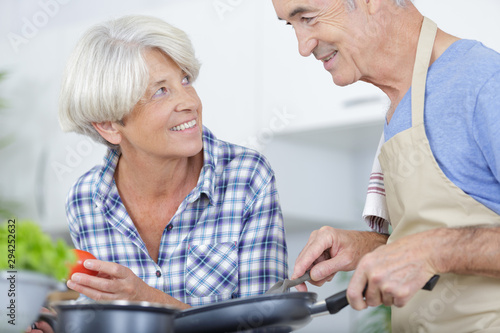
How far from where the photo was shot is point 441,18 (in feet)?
8.23

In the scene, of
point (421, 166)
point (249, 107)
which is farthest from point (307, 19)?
point (249, 107)

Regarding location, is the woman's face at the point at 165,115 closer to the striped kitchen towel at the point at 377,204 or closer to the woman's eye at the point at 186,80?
the woman's eye at the point at 186,80

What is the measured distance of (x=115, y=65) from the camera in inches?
62.6

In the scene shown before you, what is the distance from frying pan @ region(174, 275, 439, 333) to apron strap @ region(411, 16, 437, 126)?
1.42 feet

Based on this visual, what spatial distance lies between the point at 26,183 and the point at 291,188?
1511 mm

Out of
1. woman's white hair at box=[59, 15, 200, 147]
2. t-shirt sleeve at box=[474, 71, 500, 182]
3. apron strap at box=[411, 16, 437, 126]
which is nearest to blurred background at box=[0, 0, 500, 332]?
woman's white hair at box=[59, 15, 200, 147]

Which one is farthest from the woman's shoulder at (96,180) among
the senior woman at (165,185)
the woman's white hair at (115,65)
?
the woman's white hair at (115,65)

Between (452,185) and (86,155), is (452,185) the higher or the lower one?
the lower one

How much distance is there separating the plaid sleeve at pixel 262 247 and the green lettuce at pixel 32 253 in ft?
2.71

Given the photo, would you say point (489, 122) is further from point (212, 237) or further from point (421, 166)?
point (212, 237)

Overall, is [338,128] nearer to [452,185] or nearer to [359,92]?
[359,92]

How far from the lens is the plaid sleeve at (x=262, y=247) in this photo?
152 centimetres

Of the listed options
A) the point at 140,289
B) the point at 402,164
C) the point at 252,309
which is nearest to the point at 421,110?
the point at 402,164

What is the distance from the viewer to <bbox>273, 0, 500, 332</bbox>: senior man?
94cm
